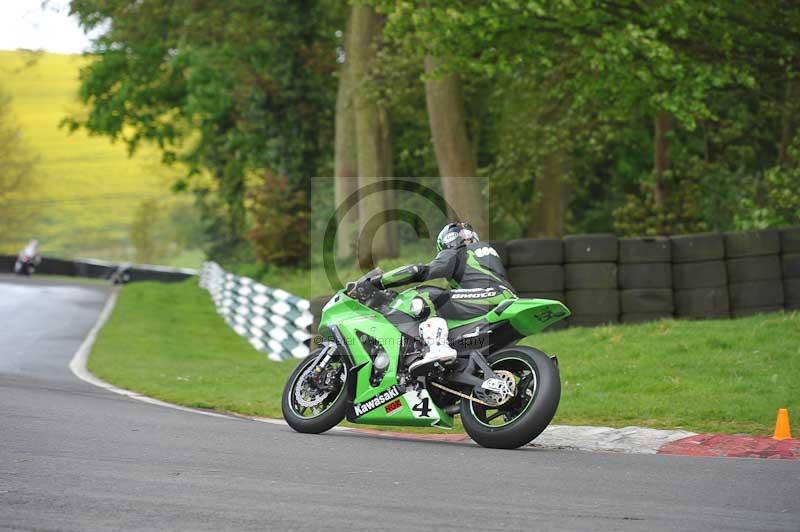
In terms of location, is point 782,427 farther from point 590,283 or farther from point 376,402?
point 590,283

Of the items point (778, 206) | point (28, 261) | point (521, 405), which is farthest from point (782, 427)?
point (28, 261)

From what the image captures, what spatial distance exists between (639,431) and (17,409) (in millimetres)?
5198

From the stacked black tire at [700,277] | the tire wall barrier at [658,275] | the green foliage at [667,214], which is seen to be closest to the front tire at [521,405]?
the tire wall barrier at [658,275]

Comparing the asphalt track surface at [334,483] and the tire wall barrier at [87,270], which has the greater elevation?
the tire wall barrier at [87,270]

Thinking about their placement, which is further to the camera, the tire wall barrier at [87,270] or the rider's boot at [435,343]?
the tire wall barrier at [87,270]

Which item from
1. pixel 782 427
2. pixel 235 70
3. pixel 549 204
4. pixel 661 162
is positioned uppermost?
pixel 235 70

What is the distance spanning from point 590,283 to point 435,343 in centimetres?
795

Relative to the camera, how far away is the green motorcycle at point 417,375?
371 inches

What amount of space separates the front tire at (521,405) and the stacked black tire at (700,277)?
8476 mm

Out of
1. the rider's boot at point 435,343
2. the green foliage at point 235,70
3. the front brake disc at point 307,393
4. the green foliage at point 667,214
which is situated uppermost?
the green foliage at point 235,70

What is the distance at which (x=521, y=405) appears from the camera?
9477 mm

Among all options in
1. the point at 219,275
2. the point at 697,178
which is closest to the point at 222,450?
the point at 697,178

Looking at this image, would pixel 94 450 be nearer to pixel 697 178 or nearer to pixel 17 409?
pixel 17 409

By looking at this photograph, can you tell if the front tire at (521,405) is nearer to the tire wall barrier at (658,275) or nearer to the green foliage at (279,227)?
the tire wall barrier at (658,275)
